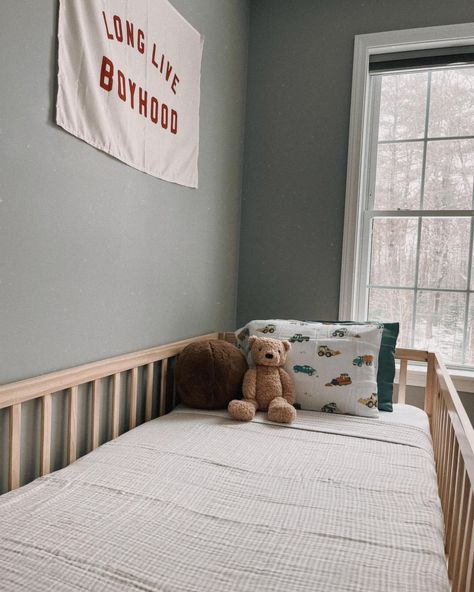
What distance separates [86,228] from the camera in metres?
1.38

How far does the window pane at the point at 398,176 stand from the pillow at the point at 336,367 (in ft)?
2.39

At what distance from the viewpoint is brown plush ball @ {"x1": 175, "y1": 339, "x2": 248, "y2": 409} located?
171cm

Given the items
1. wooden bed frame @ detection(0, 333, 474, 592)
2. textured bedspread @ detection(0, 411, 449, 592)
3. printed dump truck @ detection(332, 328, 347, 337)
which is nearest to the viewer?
textured bedspread @ detection(0, 411, 449, 592)

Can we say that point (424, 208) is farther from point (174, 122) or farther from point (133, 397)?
point (133, 397)

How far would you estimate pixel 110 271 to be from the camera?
4.92 ft

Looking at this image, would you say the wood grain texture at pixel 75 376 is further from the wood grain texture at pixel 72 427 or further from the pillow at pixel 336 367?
the pillow at pixel 336 367

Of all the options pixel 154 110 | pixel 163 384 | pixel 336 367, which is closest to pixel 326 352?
pixel 336 367

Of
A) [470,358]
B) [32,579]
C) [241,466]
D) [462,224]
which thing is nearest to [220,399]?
[241,466]

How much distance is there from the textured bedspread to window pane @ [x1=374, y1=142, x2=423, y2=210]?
48.3 inches

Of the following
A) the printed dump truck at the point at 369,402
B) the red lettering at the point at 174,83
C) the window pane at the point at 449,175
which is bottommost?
the printed dump truck at the point at 369,402

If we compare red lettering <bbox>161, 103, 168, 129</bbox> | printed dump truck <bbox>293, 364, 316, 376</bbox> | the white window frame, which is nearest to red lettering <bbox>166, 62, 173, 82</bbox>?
red lettering <bbox>161, 103, 168, 129</bbox>

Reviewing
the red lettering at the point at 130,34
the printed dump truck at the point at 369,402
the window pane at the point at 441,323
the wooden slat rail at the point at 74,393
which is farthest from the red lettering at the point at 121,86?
the window pane at the point at 441,323

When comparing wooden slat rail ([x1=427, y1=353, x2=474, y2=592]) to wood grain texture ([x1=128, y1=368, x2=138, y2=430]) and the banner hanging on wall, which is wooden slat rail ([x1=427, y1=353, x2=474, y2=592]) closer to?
wood grain texture ([x1=128, y1=368, x2=138, y2=430])

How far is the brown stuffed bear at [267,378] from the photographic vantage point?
1.72 m
